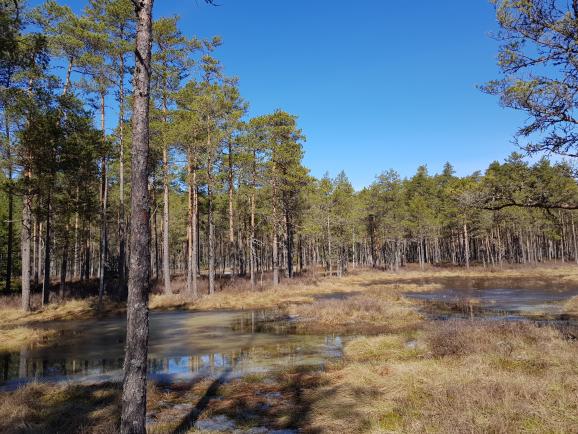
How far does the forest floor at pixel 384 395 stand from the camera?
6184 millimetres

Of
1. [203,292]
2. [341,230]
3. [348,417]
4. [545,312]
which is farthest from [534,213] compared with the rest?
[348,417]

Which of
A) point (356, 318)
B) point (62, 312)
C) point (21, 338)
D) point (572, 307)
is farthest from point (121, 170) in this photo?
point (572, 307)

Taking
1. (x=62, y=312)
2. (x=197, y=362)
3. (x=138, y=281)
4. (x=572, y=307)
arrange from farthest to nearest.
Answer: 1. (x=62, y=312)
2. (x=572, y=307)
3. (x=197, y=362)
4. (x=138, y=281)

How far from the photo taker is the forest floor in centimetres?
618

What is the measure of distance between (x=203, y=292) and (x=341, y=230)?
25.1m

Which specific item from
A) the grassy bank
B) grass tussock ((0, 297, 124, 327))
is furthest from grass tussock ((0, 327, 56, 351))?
grass tussock ((0, 297, 124, 327))

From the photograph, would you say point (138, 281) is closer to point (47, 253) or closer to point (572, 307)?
point (47, 253)

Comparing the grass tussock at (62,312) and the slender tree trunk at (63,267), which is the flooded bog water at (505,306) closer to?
the grass tussock at (62,312)

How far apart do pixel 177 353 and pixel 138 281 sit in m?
9.22

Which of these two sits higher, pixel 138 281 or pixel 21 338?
pixel 138 281

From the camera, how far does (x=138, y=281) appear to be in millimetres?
5531

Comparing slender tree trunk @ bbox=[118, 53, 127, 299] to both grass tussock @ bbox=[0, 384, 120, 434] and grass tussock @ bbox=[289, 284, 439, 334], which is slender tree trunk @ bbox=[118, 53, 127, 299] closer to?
grass tussock @ bbox=[289, 284, 439, 334]

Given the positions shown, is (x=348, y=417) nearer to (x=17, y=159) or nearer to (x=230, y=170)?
(x=17, y=159)

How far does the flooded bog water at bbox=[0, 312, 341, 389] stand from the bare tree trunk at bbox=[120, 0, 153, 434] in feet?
17.5
